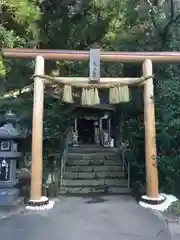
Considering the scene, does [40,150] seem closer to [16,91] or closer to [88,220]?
[88,220]

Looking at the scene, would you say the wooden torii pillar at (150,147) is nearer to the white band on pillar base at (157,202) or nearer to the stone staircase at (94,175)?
the white band on pillar base at (157,202)

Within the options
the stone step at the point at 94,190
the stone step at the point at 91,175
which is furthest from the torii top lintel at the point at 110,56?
the stone step at the point at 91,175

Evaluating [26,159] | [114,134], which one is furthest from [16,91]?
[114,134]

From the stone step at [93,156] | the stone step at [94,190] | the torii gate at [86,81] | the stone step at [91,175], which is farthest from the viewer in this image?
the stone step at [93,156]

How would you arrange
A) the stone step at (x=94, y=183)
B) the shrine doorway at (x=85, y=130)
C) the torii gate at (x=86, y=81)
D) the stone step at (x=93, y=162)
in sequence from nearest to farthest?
the torii gate at (x=86, y=81) < the stone step at (x=94, y=183) < the stone step at (x=93, y=162) < the shrine doorway at (x=85, y=130)

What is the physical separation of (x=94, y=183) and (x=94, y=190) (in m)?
0.34

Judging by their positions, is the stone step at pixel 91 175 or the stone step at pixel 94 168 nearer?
the stone step at pixel 91 175

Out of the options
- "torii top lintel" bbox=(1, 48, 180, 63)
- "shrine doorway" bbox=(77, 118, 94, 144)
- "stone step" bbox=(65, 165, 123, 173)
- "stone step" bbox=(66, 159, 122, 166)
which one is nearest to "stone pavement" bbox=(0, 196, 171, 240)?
"stone step" bbox=(65, 165, 123, 173)

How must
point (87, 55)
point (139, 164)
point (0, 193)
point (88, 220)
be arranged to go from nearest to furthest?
point (88, 220) < point (0, 193) < point (87, 55) < point (139, 164)

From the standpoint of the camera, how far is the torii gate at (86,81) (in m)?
6.96

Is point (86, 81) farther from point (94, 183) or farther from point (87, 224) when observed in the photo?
point (87, 224)

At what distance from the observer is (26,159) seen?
8938 millimetres

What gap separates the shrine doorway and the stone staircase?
7662mm

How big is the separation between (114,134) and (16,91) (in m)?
8.94
